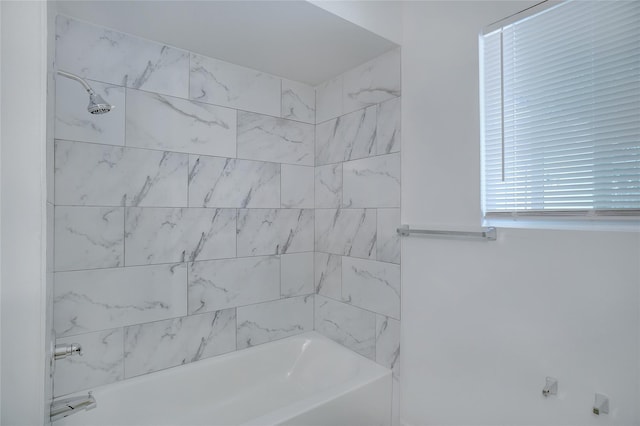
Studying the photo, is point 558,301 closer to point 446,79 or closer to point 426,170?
point 426,170

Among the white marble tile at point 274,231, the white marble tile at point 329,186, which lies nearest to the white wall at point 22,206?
the white marble tile at point 274,231

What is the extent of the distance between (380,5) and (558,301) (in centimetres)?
161

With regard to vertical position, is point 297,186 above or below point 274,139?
below

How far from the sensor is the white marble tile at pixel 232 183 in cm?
196

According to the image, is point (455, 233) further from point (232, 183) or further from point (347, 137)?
point (232, 183)

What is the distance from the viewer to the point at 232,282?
6.84ft

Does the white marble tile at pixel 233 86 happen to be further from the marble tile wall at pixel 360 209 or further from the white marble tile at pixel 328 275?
the white marble tile at pixel 328 275

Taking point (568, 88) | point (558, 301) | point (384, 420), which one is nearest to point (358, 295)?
point (384, 420)

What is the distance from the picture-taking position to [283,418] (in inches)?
57.6

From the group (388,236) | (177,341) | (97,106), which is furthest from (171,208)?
(388,236)

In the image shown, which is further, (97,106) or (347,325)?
Result: (347,325)

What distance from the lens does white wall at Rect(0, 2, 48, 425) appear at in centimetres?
57

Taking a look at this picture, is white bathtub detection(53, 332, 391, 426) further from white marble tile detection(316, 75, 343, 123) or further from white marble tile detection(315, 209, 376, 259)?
white marble tile detection(316, 75, 343, 123)

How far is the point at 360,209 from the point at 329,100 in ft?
2.72
